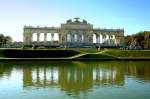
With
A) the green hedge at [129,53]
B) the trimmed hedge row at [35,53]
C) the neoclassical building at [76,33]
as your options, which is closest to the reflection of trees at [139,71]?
the trimmed hedge row at [35,53]

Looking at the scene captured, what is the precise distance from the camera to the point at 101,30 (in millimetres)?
102562

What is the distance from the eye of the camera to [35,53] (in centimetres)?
5462

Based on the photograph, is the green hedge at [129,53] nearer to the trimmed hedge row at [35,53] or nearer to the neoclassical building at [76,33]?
the trimmed hedge row at [35,53]

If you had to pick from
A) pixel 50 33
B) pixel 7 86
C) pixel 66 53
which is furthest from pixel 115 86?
pixel 50 33

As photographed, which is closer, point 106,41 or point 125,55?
point 125,55

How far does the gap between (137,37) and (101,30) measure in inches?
575

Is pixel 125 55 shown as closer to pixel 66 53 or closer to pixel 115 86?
pixel 66 53

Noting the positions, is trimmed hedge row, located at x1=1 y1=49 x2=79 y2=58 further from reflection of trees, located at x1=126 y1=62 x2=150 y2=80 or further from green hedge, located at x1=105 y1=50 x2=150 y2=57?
reflection of trees, located at x1=126 y1=62 x2=150 y2=80

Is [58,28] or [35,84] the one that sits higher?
[58,28]

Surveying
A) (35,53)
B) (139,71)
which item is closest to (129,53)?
(35,53)

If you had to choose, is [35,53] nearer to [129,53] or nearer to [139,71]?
[129,53]

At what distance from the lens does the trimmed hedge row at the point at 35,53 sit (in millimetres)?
53500

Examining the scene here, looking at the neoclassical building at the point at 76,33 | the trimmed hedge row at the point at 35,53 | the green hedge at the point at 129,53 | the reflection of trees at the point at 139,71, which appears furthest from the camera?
the neoclassical building at the point at 76,33

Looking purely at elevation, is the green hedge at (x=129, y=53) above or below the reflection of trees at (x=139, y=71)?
above
